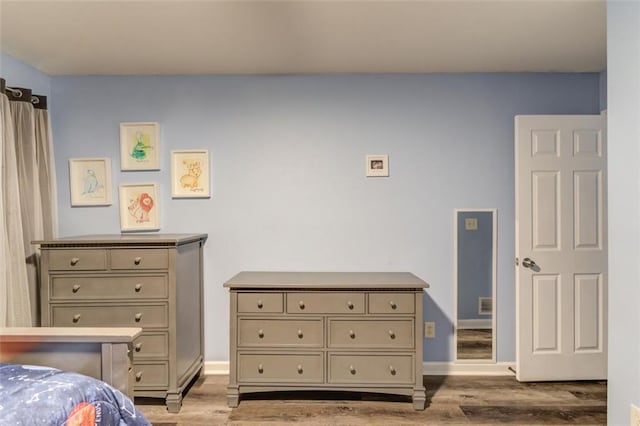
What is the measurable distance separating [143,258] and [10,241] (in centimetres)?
88

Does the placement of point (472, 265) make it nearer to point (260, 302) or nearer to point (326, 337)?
point (326, 337)

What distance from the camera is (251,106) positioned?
3.27 meters

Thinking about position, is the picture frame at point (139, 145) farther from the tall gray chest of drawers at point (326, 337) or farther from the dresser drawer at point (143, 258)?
the tall gray chest of drawers at point (326, 337)

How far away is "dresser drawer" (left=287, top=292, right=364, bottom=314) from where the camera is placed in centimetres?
269

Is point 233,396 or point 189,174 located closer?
point 233,396

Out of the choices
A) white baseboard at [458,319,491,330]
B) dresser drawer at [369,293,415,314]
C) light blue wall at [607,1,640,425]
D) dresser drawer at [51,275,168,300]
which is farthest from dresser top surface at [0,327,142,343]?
white baseboard at [458,319,491,330]

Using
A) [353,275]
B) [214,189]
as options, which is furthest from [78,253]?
[353,275]

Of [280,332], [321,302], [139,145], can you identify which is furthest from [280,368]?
[139,145]

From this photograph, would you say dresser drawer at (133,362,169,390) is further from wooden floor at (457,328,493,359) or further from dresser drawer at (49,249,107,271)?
wooden floor at (457,328,493,359)

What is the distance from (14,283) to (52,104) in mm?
1494

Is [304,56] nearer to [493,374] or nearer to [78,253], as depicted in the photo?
[78,253]

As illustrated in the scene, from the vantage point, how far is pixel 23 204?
2.83m

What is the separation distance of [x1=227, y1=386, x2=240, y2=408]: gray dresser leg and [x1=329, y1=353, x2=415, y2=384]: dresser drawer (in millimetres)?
633

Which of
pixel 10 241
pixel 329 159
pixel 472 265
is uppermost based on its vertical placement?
pixel 329 159
